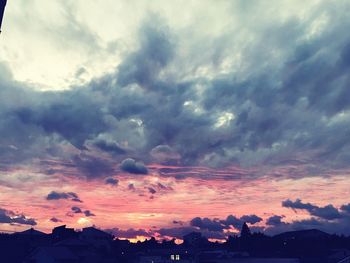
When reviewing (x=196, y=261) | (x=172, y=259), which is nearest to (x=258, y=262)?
(x=196, y=261)

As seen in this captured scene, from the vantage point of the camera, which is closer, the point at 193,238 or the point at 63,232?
the point at 63,232

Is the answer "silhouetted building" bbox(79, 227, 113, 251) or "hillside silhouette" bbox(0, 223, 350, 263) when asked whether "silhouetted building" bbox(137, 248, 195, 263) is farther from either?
"silhouetted building" bbox(79, 227, 113, 251)

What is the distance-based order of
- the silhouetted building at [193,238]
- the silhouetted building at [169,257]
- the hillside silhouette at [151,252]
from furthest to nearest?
the silhouetted building at [193,238] < the silhouetted building at [169,257] < the hillside silhouette at [151,252]

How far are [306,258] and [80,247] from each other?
51.1 meters

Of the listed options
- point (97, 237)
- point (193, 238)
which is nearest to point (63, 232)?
point (97, 237)

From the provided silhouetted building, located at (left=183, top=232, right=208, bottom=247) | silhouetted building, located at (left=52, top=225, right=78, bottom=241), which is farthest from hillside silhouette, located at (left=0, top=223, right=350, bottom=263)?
silhouetted building, located at (left=183, top=232, right=208, bottom=247)

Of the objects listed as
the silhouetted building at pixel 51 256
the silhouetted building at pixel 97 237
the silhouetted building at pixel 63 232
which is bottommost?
the silhouetted building at pixel 51 256

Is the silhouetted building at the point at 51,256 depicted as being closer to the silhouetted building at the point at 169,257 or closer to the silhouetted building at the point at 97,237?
the silhouetted building at the point at 97,237

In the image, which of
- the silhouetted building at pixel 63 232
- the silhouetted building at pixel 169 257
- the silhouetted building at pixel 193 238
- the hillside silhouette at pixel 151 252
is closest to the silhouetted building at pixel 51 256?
the hillside silhouette at pixel 151 252

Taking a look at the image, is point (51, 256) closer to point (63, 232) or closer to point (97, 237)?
point (97, 237)

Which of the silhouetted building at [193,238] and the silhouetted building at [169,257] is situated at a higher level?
the silhouetted building at [193,238]

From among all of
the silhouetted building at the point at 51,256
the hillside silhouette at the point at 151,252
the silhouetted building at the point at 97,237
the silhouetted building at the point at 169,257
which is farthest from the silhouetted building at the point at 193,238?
the silhouetted building at the point at 51,256

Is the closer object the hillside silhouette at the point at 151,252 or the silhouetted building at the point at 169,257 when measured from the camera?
the hillside silhouette at the point at 151,252

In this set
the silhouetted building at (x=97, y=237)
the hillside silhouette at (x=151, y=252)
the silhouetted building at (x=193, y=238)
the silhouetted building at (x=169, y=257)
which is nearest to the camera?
the hillside silhouette at (x=151, y=252)
